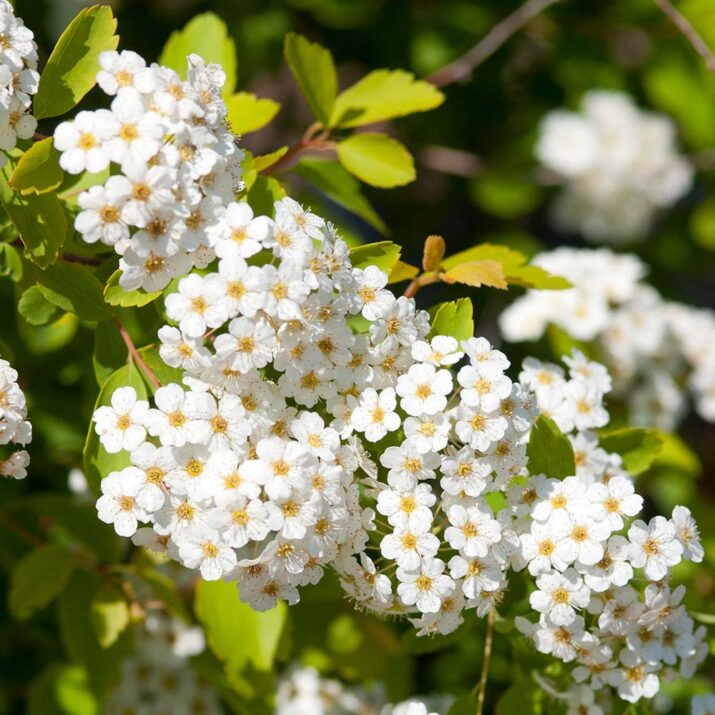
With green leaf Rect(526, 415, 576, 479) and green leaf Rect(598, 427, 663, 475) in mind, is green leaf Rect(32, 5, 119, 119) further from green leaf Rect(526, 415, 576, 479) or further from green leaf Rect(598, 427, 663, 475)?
green leaf Rect(598, 427, 663, 475)

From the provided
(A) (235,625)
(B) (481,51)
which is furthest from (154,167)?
Answer: (B) (481,51)

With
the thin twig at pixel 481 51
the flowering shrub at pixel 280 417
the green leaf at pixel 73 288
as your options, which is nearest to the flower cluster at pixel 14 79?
the flowering shrub at pixel 280 417

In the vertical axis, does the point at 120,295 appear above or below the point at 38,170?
below

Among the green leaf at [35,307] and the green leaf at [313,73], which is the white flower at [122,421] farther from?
the green leaf at [313,73]

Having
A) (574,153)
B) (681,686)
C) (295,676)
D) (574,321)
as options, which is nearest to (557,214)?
(574,153)

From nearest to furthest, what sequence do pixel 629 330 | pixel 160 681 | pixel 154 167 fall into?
pixel 154 167, pixel 160 681, pixel 629 330

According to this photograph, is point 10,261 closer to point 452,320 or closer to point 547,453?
point 452,320
